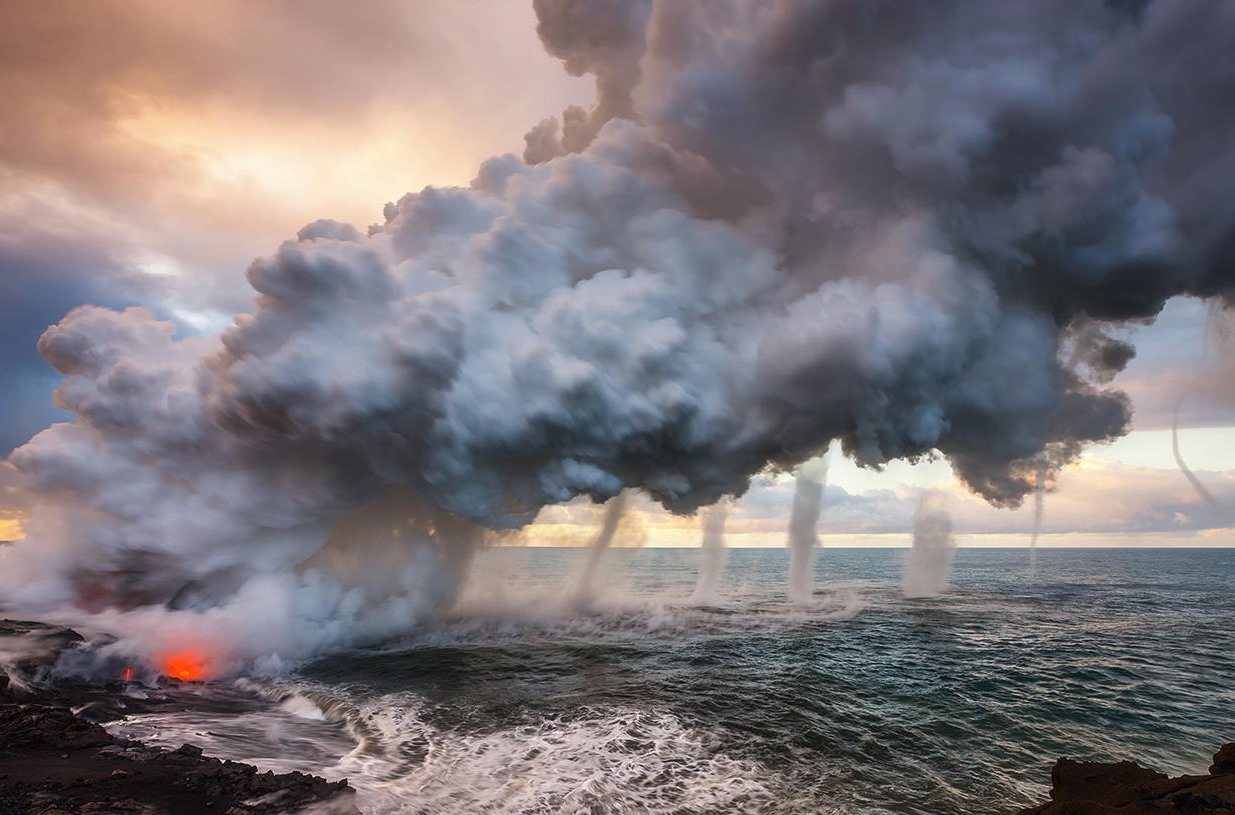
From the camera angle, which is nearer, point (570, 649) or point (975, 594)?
point (570, 649)

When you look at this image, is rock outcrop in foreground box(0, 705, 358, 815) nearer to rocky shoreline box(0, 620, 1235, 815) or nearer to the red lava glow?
rocky shoreline box(0, 620, 1235, 815)

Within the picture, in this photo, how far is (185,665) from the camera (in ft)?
88.9

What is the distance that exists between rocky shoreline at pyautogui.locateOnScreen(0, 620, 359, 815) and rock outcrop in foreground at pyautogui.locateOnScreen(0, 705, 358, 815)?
2cm

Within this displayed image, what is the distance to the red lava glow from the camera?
26.7 meters

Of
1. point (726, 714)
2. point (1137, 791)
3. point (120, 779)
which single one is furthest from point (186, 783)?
point (1137, 791)

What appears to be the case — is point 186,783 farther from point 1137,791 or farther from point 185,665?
point 1137,791

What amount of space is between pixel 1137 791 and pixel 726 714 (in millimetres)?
12239

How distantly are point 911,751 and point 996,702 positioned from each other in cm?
777

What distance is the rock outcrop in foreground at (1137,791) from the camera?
9.32m

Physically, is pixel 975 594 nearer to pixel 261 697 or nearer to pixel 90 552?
pixel 261 697

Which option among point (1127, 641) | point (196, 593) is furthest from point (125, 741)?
point (1127, 641)

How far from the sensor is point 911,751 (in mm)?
17422

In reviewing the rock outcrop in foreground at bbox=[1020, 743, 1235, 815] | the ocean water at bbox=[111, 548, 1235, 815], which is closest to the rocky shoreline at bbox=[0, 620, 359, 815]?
the ocean water at bbox=[111, 548, 1235, 815]


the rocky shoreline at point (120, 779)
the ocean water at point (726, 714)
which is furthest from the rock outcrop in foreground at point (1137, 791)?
the rocky shoreline at point (120, 779)
